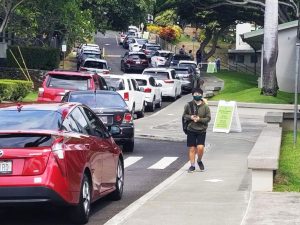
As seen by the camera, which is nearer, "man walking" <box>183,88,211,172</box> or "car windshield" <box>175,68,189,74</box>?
"man walking" <box>183,88,211,172</box>

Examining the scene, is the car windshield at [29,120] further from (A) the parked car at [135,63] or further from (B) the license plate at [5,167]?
(A) the parked car at [135,63]

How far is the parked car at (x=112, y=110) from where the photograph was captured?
68.4 feet

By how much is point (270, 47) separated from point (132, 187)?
24.8 meters

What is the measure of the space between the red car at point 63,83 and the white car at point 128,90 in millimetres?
4931

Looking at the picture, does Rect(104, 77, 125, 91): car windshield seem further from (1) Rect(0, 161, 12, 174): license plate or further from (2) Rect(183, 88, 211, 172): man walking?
(1) Rect(0, 161, 12, 174): license plate

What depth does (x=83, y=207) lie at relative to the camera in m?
10.9

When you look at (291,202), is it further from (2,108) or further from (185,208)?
(2,108)

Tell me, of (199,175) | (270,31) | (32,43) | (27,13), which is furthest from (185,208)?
(32,43)

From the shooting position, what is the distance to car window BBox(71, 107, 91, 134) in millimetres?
11609

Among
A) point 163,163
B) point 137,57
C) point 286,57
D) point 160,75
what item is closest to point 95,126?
point 163,163

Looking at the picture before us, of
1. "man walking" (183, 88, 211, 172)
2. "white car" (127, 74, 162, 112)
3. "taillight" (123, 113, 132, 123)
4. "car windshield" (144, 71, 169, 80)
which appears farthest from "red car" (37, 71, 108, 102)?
"car windshield" (144, 71, 169, 80)

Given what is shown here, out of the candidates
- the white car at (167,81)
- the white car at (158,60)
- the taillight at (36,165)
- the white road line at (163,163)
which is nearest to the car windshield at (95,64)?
the white car at (167,81)

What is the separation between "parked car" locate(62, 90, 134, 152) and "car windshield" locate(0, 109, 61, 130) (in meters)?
9.15

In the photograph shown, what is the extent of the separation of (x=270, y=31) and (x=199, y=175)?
904 inches
